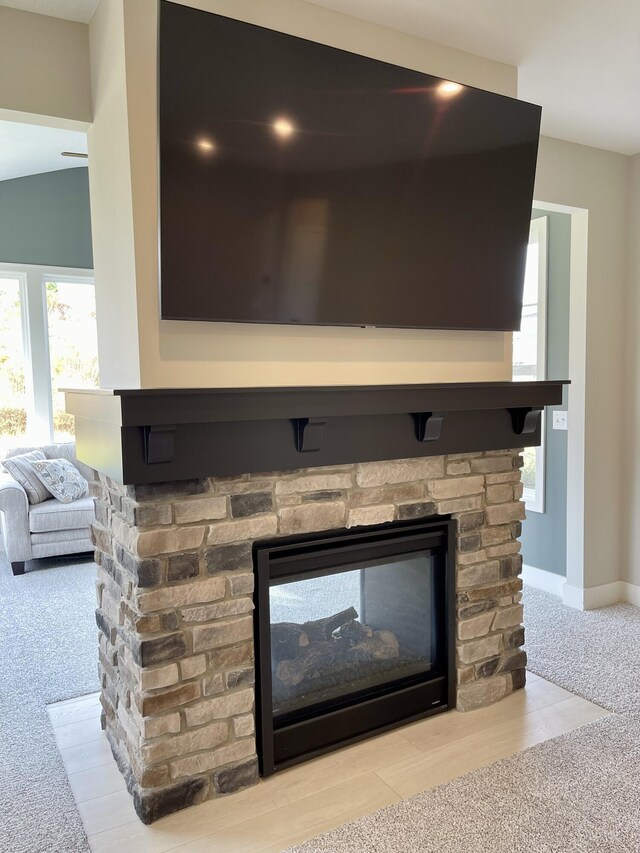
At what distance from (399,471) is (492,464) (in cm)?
48

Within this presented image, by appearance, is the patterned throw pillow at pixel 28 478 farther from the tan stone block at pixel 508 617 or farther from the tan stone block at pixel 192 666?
the tan stone block at pixel 508 617

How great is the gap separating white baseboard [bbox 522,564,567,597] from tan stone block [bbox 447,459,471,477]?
1.65 m

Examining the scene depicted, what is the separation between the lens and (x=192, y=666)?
6.51ft

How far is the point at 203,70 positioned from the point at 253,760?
211 cm

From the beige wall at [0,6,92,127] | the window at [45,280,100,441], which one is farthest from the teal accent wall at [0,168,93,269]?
the beige wall at [0,6,92,127]

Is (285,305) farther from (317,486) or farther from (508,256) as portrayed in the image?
(508,256)

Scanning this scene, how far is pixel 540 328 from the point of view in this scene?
12.8 ft

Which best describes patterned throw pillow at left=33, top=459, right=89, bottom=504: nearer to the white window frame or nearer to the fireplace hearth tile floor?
the white window frame

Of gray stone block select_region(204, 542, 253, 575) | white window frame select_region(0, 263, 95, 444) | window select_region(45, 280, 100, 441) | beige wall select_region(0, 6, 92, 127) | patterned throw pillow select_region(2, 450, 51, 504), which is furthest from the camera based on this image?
window select_region(45, 280, 100, 441)

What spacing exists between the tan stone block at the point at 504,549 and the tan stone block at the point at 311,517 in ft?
2.45

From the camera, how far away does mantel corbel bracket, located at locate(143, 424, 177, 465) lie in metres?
1.80

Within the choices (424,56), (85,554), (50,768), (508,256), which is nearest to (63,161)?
(85,554)

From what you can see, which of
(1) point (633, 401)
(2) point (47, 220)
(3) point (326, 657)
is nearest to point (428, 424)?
(3) point (326, 657)

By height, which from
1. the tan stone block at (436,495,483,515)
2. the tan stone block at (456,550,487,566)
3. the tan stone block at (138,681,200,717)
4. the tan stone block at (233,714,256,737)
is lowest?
the tan stone block at (233,714,256,737)
